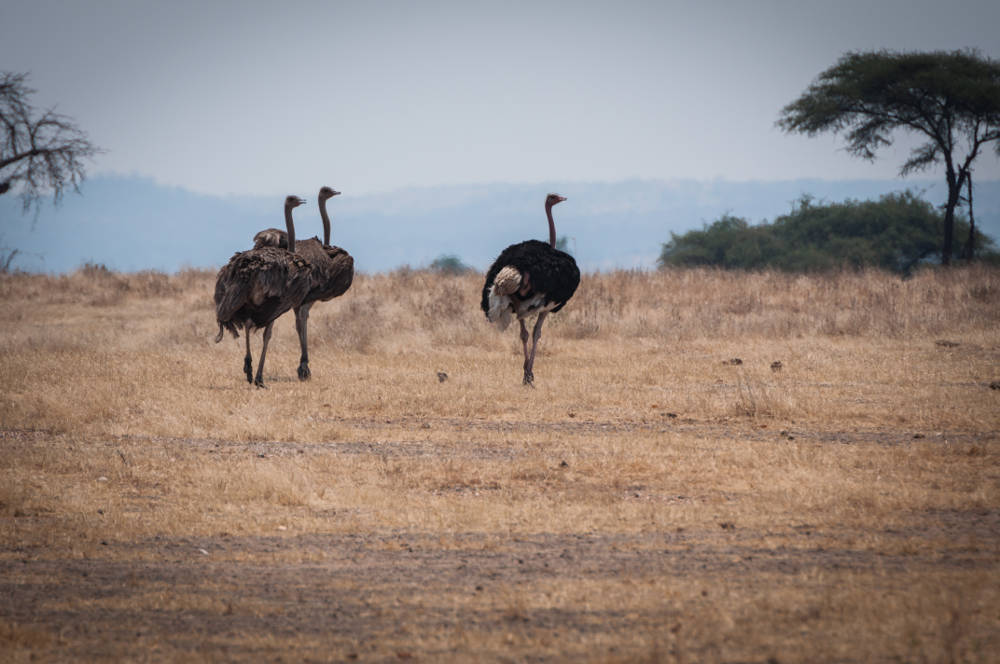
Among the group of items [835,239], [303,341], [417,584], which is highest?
[835,239]

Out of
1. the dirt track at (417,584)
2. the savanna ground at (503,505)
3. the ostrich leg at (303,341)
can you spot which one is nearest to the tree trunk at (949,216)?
the savanna ground at (503,505)

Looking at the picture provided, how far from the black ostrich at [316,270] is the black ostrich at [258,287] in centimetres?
38

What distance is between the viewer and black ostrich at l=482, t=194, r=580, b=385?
39.5 feet

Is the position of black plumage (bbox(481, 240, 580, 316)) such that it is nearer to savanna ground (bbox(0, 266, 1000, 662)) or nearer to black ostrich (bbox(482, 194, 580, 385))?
black ostrich (bbox(482, 194, 580, 385))

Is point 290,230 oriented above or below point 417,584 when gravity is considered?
above

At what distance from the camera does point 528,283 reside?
1212 cm

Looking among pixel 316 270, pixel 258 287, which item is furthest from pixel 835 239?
pixel 258 287

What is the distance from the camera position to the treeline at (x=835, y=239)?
37.0 m

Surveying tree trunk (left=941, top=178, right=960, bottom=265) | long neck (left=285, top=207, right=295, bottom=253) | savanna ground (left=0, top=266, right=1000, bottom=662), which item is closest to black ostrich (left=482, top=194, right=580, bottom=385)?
→ savanna ground (left=0, top=266, right=1000, bottom=662)

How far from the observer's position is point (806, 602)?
489 centimetres

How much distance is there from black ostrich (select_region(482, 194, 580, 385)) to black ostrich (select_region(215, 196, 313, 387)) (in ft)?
8.00

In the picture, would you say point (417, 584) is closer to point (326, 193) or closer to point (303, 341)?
point (303, 341)

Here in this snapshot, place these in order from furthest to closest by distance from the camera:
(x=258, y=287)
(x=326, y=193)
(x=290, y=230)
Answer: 1. (x=326, y=193)
2. (x=290, y=230)
3. (x=258, y=287)

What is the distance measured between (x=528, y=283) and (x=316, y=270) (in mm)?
2982
